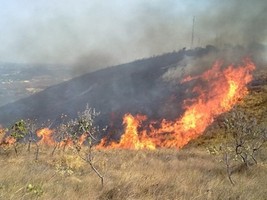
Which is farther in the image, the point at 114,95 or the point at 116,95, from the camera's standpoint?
the point at 114,95

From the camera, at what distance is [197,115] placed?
40688 millimetres

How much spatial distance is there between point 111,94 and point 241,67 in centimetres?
2209

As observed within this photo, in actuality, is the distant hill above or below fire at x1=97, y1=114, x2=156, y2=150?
→ above

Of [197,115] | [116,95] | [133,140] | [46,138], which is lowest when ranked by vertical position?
[133,140]

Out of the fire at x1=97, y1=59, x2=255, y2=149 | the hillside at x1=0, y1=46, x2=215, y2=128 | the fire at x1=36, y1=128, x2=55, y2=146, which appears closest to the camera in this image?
the fire at x1=36, y1=128, x2=55, y2=146

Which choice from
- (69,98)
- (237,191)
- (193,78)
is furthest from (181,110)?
(237,191)

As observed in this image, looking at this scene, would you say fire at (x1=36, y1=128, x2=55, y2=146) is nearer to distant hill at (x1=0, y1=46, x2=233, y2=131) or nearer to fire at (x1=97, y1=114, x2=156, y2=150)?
fire at (x1=97, y1=114, x2=156, y2=150)

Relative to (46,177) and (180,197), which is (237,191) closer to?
(180,197)

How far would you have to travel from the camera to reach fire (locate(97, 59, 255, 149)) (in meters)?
37.1

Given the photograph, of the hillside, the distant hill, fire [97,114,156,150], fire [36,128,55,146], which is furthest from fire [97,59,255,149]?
A: fire [36,128,55,146]

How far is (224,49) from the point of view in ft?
197

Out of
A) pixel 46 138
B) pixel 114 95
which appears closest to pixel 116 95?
pixel 114 95

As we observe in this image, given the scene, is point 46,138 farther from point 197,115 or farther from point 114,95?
point 114,95

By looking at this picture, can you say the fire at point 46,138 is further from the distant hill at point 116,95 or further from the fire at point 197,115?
the distant hill at point 116,95
